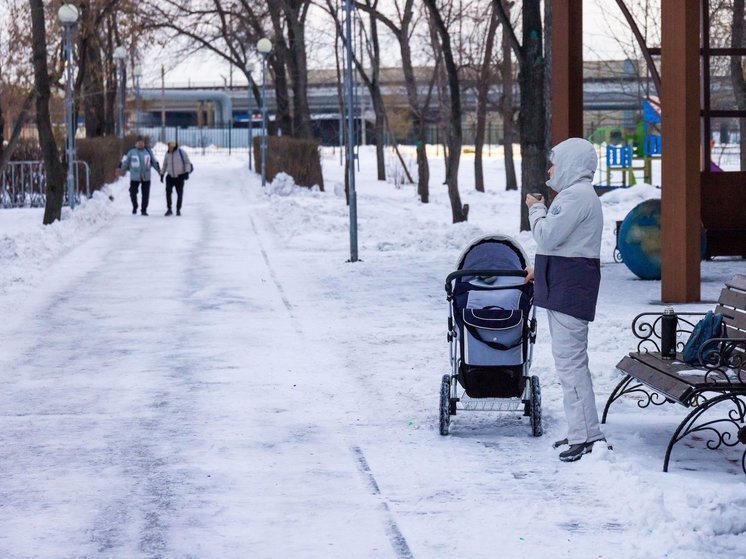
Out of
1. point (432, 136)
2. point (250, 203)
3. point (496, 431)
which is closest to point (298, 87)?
point (250, 203)

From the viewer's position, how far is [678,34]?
14.9m

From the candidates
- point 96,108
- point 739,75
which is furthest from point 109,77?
point 739,75

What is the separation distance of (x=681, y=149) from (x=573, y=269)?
7764 millimetres

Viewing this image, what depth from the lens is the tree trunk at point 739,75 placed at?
69.5 ft

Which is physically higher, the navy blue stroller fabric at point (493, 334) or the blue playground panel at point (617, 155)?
the blue playground panel at point (617, 155)

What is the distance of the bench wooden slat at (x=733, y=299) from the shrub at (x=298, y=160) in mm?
34224

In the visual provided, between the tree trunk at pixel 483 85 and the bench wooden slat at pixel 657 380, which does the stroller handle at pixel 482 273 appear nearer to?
the bench wooden slat at pixel 657 380

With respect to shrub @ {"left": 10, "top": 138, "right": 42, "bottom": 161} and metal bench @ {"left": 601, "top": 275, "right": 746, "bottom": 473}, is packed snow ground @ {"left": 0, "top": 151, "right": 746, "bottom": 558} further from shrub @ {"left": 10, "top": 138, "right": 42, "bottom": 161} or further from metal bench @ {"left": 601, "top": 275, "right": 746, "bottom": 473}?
shrub @ {"left": 10, "top": 138, "right": 42, "bottom": 161}

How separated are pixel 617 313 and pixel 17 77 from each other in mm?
27952

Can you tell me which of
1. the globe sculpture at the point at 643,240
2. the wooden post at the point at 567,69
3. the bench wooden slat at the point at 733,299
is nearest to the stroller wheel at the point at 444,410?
the bench wooden slat at the point at 733,299

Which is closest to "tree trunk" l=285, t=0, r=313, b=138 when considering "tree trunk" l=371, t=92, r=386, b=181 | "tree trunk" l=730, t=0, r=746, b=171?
"tree trunk" l=371, t=92, r=386, b=181

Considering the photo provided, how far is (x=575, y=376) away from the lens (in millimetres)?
7727

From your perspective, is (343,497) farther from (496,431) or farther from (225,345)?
(225,345)

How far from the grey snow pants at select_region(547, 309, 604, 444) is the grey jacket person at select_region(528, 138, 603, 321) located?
84mm
